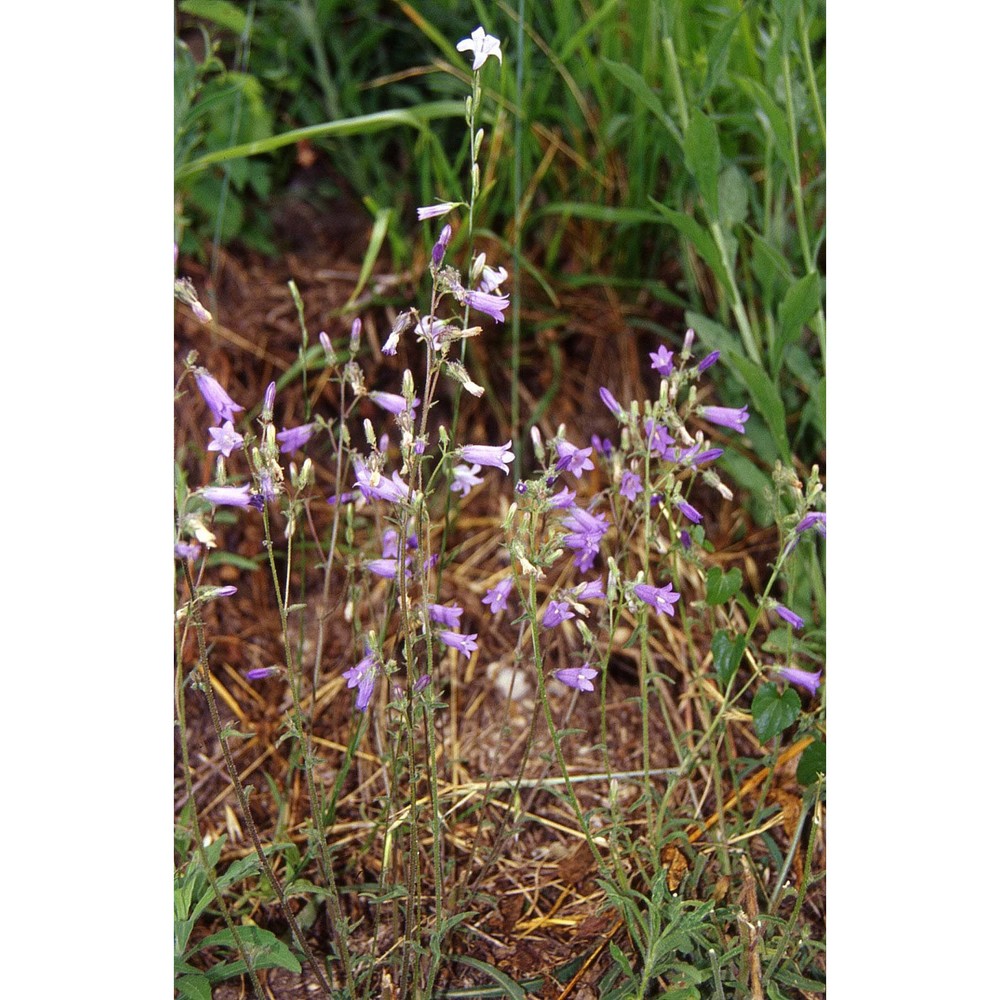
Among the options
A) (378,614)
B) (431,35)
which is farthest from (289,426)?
(431,35)

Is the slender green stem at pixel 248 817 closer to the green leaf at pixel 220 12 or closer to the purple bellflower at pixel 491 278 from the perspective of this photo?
the purple bellflower at pixel 491 278

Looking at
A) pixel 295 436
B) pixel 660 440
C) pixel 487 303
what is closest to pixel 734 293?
pixel 660 440

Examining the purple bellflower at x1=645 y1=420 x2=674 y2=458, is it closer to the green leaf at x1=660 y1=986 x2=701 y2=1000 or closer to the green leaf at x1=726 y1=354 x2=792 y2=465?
the green leaf at x1=726 y1=354 x2=792 y2=465

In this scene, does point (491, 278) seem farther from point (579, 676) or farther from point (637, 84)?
point (637, 84)

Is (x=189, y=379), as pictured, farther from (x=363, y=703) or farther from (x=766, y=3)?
(x=766, y=3)

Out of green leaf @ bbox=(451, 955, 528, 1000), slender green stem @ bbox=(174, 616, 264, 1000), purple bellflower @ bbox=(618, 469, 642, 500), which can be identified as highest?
purple bellflower @ bbox=(618, 469, 642, 500)

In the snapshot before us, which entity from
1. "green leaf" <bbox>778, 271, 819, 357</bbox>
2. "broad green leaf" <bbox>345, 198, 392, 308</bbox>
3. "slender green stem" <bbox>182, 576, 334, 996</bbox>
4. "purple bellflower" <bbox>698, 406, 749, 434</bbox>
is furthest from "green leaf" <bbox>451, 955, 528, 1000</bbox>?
"broad green leaf" <bbox>345, 198, 392, 308</bbox>

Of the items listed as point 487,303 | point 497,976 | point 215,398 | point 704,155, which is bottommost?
point 497,976
